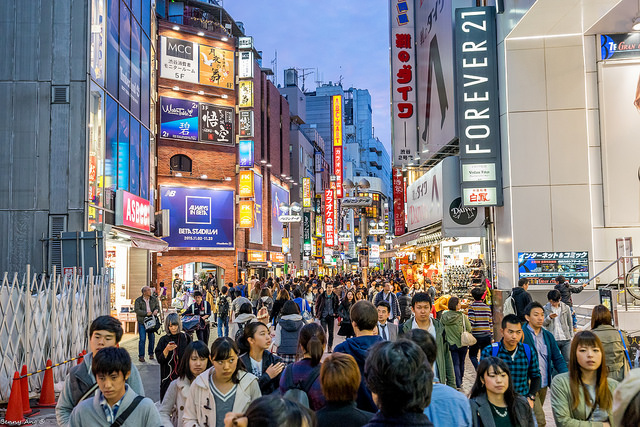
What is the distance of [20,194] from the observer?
61.0ft

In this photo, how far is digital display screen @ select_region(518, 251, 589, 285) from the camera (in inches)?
695

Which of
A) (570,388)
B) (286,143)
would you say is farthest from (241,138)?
(570,388)

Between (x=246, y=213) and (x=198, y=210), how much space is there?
3.07m

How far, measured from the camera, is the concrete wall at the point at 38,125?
18.6 metres

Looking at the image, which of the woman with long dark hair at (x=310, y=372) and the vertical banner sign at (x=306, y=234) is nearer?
the woman with long dark hair at (x=310, y=372)

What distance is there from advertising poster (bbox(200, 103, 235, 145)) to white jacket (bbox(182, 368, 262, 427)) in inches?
1473

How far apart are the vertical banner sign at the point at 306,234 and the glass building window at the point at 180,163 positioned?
89.3 ft

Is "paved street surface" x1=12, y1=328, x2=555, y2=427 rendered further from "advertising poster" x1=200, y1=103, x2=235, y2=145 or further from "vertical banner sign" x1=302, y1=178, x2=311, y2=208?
"vertical banner sign" x1=302, y1=178, x2=311, y2=208

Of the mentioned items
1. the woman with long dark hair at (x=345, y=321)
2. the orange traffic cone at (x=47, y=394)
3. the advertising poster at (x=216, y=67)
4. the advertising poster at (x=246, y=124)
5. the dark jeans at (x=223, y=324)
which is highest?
the advertising poster at (x=216, y=67)

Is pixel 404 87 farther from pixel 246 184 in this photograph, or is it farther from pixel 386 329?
pixel 386 329

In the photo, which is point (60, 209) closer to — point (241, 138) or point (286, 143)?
point (241, 138)

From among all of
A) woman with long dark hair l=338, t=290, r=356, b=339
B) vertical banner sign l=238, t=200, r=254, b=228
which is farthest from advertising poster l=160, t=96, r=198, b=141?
woman with long dark hair l=338, t=290, r=356, b=339

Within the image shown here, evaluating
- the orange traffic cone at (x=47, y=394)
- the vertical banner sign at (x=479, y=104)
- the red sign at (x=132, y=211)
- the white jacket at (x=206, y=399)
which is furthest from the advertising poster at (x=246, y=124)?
the white jacket at (x=206, y=399)

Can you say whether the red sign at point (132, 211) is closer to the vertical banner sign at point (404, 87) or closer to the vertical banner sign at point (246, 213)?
the vertical banner sign at point (404, 87)
